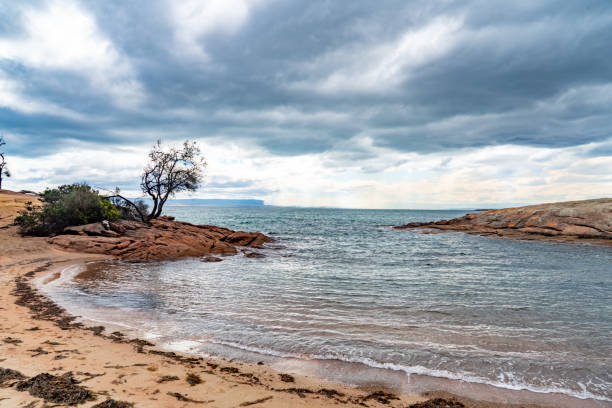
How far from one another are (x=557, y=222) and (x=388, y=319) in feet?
130

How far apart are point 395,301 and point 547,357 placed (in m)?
4.88

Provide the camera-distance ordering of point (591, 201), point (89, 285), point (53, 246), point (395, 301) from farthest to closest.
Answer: point (591, 201)
point (53, 246)
point (89, 285)
point (395, 301)

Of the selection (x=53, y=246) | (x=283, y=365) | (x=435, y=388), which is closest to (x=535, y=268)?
(x=435, y=388)

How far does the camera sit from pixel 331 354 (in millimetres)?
6719

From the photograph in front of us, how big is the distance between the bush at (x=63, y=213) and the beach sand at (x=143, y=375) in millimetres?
19689

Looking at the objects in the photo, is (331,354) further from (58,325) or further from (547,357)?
(58,325)

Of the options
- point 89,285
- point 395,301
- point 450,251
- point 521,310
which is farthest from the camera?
point 450,251

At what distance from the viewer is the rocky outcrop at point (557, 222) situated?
34.5 m

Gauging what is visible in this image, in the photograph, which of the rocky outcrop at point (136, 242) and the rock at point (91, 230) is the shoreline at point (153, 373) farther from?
the rock at point (91, 230)

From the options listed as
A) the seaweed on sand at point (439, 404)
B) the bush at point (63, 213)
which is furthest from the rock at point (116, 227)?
the seaweed on sand at point (439, 404)

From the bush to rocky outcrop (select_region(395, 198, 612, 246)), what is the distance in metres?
44.4

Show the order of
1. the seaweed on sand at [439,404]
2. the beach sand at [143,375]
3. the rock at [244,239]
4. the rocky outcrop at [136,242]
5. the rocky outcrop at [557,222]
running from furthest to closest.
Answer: the rocky outcrop at [557,222] → the rock at [244,239] → the rocky outcrop at [136,242] → the seaweed on sand at [439,404] → the beach sand at [143,375]

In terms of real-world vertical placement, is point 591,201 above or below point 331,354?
above

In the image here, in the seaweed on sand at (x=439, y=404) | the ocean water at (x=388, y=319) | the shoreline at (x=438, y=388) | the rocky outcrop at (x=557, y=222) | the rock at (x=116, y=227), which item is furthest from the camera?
the rocky outcrop at (x=557, y=222)
